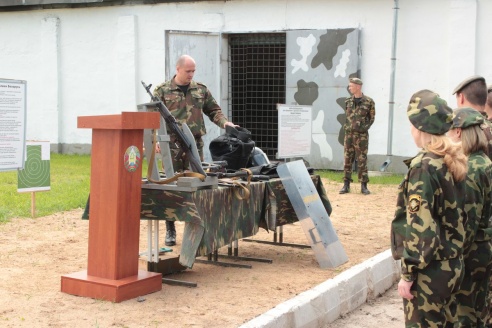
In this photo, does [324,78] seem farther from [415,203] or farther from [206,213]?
[415,203]

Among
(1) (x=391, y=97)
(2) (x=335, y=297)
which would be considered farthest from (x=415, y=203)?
(1) (x=391, y=97)

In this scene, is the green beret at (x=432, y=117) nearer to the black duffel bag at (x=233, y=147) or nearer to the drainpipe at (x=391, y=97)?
the black duffel bag at (x=233, y=147)

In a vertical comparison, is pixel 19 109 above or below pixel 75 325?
above

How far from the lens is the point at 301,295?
5992 mm

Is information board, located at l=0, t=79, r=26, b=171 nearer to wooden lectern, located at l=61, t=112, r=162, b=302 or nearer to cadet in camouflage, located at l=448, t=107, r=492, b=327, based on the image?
wooden lectern, located at l=61, t=112, r=162, b=302

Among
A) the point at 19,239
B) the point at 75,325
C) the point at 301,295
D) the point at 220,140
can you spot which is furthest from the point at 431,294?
the point at 19,239

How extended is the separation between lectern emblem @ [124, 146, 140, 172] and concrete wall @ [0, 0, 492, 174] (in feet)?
32.6

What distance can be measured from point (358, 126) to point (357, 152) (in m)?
0.47

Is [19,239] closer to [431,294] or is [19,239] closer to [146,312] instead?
[146,312]

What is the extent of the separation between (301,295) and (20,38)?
15.4 meters

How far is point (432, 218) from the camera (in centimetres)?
400

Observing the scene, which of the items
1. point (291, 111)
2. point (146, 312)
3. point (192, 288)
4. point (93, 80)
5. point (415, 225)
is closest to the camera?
point (415, 225)

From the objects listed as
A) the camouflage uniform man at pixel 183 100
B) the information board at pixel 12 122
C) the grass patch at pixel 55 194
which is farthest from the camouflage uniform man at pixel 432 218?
the grass patch at pixel 55 194

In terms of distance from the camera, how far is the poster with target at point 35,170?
32.4 ft
